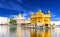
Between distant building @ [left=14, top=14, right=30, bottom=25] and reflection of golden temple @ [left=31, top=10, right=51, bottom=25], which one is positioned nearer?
reflection of golden temple @ [left=31, top=10, right=51, bottom=25]

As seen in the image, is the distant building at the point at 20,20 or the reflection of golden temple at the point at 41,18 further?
the distant building at the point at 20,20

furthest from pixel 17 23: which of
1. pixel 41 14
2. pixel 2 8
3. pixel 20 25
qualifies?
pixel 2 8

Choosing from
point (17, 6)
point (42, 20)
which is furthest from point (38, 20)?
point (17, 6)

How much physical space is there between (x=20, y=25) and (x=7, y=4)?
18.4 feet

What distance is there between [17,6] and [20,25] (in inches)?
222

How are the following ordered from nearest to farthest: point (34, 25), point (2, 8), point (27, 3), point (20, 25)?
point (27, 3) → point (2, 8) → point (34, 25) → point (20, 25)

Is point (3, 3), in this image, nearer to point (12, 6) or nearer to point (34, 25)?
point (12, 6)

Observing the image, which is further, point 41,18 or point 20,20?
point 20,20

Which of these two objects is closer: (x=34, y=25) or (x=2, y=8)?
(x=2, y=8)

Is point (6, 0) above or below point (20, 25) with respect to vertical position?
above

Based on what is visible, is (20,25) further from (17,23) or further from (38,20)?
(38,20)

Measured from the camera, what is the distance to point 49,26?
12938mm

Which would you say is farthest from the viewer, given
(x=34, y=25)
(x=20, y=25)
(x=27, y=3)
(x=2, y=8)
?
(x=20, y=25)

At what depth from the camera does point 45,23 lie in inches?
508
